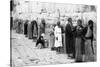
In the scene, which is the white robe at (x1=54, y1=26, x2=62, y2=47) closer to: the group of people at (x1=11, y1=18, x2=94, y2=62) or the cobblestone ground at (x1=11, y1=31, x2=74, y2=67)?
the group of people at (x1=11, y1=18, x2=94, y2=62)

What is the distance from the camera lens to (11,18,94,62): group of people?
237cm

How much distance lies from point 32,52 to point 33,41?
0.15 m

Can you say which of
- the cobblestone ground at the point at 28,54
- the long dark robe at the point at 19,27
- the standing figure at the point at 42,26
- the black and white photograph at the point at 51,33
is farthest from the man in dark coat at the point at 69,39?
the long dark robe at the point at 19,27

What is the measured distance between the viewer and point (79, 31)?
8.47ft

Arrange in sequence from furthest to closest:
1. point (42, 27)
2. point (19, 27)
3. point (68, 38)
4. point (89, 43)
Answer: point (89, 43), point (68, 38), point (42, 27), point (19, 27)

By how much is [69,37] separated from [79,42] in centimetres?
17

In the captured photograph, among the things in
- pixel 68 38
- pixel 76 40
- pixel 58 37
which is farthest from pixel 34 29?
pixel 76 40

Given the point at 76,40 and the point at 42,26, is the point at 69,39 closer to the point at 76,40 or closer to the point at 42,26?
the point at 76,40

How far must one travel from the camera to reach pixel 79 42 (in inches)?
102

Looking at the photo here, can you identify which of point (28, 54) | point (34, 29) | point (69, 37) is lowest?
point (28, 54)

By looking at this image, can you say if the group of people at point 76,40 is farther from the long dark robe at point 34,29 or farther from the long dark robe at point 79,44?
the long dark robe at point 34,29

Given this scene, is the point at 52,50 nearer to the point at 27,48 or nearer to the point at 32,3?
the point at 27,48

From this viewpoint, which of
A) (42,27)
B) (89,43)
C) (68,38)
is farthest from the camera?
(89,43)
